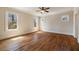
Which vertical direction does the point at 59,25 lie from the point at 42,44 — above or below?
above

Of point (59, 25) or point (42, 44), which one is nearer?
point (42, 44)

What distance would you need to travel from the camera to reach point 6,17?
388cm

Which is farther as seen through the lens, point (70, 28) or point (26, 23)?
point (26, 23)

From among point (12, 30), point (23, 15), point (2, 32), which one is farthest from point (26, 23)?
point (2, 32)

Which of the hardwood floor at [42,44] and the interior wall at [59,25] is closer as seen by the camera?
the hardwood floor at [42,44]

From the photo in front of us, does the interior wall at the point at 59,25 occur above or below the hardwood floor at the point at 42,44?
above

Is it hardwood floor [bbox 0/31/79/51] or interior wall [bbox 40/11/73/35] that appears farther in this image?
interior wall [bbox 40/11/73/35]

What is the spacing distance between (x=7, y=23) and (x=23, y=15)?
1.47m

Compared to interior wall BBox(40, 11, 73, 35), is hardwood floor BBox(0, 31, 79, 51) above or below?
below

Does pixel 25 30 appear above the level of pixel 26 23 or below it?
below
